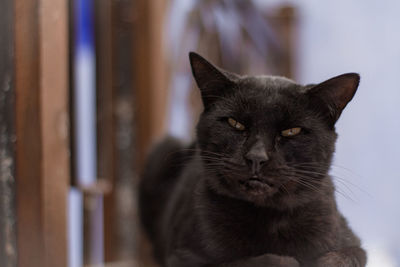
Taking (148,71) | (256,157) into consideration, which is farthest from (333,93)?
(148,71)

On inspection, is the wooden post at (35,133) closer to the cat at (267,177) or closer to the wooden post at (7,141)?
the wooden post at (7,141)

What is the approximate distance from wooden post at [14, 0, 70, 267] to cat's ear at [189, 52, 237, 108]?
0.36 meters

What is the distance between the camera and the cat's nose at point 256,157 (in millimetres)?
828

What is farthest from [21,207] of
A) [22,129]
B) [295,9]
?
[295,9]

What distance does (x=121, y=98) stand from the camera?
1.87 metres

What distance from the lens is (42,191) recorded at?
1041mm

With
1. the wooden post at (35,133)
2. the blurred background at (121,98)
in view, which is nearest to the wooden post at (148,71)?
the blurred background at (121,98)

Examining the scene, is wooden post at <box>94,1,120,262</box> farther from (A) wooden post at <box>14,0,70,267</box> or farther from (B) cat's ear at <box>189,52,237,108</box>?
(B) cat's ear at <box>189,52,237,108</box>

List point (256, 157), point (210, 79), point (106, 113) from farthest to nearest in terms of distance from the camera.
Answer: point (106, 113)
point (210, 79)
point (256, 157)

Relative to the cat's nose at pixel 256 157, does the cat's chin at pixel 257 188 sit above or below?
below

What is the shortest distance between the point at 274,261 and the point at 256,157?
21 centimetres

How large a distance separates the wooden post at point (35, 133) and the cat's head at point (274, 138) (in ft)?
1.21

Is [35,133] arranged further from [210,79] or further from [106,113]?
[106,113]

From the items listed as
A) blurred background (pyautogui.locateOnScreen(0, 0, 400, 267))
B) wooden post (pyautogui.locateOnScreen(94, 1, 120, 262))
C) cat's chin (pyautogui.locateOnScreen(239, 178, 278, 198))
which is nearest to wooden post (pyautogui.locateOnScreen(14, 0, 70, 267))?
blurred background (pyautogui.locateOnScreen(0, 0, 400, 267))
